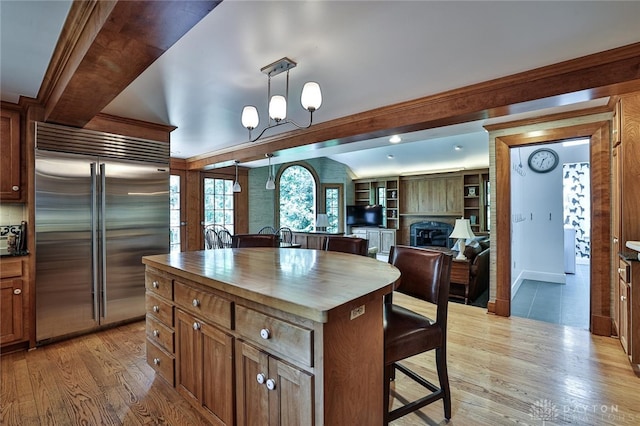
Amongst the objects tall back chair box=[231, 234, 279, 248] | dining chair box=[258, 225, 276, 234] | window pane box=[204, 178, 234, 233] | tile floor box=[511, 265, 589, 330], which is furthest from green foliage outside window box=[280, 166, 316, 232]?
tile floor box=[511, 265, 589, 330]

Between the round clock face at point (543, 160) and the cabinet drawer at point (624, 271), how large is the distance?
327 centimetres

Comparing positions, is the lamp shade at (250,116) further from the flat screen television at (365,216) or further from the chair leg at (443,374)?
the flat screen television at (365,216)

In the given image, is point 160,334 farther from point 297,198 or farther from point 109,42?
point 297,198

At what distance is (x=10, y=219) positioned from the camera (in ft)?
10.1

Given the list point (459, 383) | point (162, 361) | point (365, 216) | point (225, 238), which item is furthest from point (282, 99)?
point (365, 216)

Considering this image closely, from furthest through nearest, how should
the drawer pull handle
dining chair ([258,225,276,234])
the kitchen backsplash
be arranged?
1. dining chair ([258,225,276,234])
2. the kitchen backsplash
3. the drawer pull handle

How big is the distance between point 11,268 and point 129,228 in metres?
0.95

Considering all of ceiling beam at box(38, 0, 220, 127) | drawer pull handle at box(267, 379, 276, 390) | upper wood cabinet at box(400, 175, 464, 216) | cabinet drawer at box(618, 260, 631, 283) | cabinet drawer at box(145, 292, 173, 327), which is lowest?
drawer pull handle at box(267, 379, 276, 390)

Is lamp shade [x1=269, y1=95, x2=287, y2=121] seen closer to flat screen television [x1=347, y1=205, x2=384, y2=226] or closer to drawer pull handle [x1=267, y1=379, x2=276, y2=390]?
drawer pull handle [x1=267, y1=379, x2=276, y2=390]

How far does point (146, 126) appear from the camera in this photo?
355 centimetres

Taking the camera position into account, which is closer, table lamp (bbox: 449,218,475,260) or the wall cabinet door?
the wall cabinet door

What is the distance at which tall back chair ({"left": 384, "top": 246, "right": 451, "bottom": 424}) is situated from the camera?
1.58 meters

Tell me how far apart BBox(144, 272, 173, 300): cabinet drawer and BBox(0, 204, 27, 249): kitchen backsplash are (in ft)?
6.39

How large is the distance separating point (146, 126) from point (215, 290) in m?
2.78
